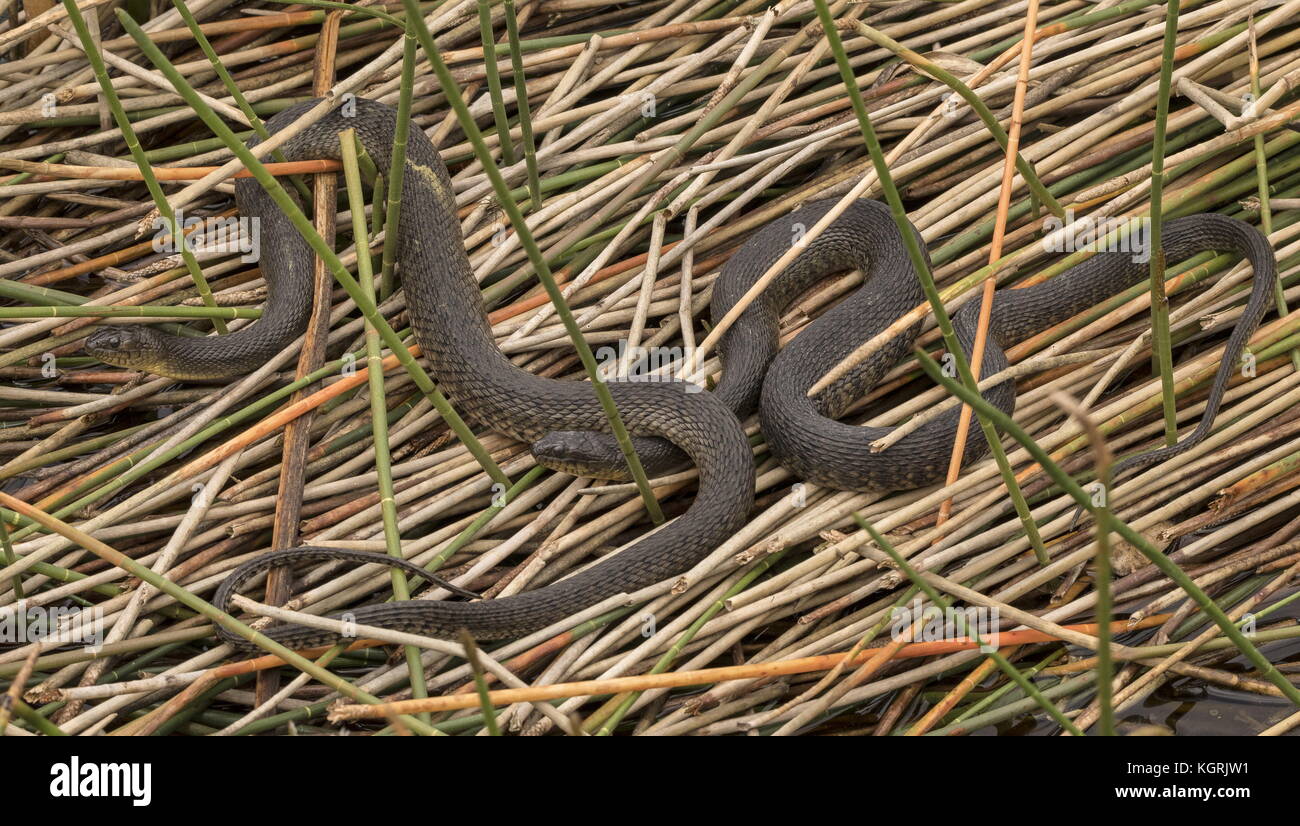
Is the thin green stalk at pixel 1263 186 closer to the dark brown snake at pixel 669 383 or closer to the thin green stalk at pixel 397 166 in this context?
the dark brown snake at pixel 669 383

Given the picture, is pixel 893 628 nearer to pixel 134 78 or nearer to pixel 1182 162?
pixel 1182 162

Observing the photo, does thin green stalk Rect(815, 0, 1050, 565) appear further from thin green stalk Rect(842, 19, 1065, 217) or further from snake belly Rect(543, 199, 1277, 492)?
snake belly Rect(543, 199, 1277, 492)
